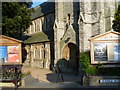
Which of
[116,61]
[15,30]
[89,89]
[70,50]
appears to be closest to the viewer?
[89,89]

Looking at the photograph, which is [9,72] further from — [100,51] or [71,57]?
[71,57]

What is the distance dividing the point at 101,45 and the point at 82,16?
9.85 meters

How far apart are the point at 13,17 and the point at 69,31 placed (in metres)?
7.10

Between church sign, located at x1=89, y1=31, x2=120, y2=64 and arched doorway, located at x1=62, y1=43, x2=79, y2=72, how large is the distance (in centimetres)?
1209

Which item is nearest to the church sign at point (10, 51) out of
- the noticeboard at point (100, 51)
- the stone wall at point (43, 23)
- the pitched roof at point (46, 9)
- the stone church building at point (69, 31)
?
the noticeboard at point (100, 51)

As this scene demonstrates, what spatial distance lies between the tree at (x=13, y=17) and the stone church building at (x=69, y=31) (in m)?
4.99

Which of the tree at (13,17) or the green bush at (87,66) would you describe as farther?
the tree at (13,17)

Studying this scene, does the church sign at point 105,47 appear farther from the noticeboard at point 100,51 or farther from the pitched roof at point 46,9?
the pitched roof at point 46,9

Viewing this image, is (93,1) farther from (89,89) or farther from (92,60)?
(89,89)

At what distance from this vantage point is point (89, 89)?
11.2m

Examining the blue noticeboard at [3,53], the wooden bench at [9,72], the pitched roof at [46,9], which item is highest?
the pitched roof at [46,9]

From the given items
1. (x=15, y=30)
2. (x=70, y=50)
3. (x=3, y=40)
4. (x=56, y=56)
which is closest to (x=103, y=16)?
(x=70, y=50)

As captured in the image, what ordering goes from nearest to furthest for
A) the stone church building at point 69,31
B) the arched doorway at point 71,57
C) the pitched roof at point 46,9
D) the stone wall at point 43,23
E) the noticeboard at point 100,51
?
1. the noticeboard at point 100,51
2. the stone church building at point 69,31
3. the arched doorway at point 71,57
4. the stone wall at point 43,23
5. the pitched roof at point 46,9

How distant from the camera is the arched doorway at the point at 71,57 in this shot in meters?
25.4
